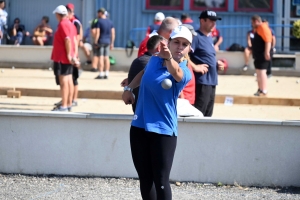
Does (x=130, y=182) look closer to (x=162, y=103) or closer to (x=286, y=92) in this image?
(x=162, y=103)

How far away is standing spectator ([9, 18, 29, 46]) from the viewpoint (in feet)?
68.9

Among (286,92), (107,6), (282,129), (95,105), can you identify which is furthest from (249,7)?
(282,129)

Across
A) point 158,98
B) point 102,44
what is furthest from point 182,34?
point 102,44

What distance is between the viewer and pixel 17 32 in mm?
21281

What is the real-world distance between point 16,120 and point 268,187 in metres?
2.85

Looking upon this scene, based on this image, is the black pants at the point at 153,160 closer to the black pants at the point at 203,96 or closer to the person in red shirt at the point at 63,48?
the black pants at the point at 203,96

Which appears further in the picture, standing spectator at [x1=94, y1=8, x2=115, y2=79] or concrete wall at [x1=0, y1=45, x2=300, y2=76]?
concrete wall at [x1=0, y1=45, x2=300, y2=76]

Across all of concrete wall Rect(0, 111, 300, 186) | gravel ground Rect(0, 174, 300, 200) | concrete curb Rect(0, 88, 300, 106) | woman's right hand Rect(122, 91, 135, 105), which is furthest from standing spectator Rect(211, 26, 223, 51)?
woman's right hand Rect(122, 91, 135, 105)

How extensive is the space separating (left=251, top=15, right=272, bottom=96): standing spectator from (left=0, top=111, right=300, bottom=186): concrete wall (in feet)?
21.1

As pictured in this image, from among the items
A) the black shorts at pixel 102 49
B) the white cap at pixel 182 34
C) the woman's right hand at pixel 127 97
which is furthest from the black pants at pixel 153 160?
the black shorts at pixel 102 49

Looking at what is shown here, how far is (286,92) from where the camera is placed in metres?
14.7

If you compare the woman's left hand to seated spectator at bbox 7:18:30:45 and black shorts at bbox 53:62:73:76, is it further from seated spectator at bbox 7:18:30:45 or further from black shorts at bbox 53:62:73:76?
seated spectator at bbox 7:18:30:45

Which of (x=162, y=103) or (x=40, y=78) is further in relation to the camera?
(x=40, y=78)

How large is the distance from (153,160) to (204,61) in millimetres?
2929
